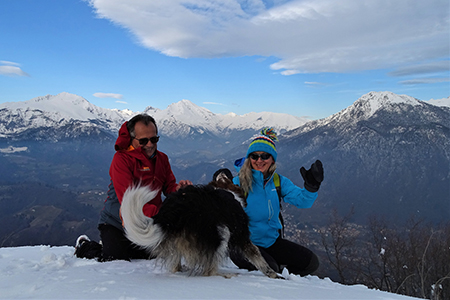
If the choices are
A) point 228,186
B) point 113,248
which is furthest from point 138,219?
point 113,248

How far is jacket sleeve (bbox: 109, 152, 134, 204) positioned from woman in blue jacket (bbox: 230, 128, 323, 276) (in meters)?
1.60

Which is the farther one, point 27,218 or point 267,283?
point 27,218

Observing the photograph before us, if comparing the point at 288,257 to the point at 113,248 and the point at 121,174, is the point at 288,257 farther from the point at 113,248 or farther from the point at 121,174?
the point at 121,174

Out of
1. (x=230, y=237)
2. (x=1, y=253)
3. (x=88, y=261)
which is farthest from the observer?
(x=1, y=253)

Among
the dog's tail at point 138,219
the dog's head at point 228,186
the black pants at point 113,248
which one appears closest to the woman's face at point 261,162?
the dog's head at point 228,186

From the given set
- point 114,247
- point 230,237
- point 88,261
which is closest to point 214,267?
point 230,237

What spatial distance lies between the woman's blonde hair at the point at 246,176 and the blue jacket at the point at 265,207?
3.1 inches

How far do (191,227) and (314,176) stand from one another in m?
2.17

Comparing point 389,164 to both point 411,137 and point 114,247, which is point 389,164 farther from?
point 114,247

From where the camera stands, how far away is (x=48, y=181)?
7067 inches

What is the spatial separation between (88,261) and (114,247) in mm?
415

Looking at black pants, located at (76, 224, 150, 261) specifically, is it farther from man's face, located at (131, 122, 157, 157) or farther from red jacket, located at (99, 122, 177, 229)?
man's face, located at (131, 122, 157, 157)

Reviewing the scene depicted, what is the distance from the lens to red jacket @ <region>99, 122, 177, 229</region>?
3820mm

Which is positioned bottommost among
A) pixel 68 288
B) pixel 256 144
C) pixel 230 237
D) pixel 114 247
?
pixel 114 247
